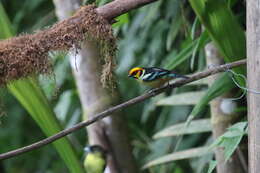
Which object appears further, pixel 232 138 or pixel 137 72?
pixel 137 72

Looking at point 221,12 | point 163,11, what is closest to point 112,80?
point 221,12

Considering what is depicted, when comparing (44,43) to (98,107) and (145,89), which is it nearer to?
(98,107)

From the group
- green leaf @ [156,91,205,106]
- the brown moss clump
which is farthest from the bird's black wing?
green leaf @ [156,91,205,106]

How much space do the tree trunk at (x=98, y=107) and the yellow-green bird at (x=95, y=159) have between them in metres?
0.04

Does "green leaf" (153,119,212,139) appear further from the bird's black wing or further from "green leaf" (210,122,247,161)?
"green leaf" (210,122,247,161)

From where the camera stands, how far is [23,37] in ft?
5.09

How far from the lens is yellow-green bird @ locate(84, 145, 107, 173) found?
2.36 metres

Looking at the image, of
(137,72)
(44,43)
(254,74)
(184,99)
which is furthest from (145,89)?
(254,74)

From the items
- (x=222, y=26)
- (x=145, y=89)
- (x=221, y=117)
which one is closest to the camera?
(x=222, y=26)

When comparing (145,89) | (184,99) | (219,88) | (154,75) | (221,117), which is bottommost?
(145,89)

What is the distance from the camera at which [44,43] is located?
152 centimetres

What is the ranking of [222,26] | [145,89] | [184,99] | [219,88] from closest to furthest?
[222,26]
[219,88]
[184,99]
[145,89]

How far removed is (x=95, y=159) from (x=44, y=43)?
95 cm

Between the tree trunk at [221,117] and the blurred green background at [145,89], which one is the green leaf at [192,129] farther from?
the tree trunk at [221,117]
